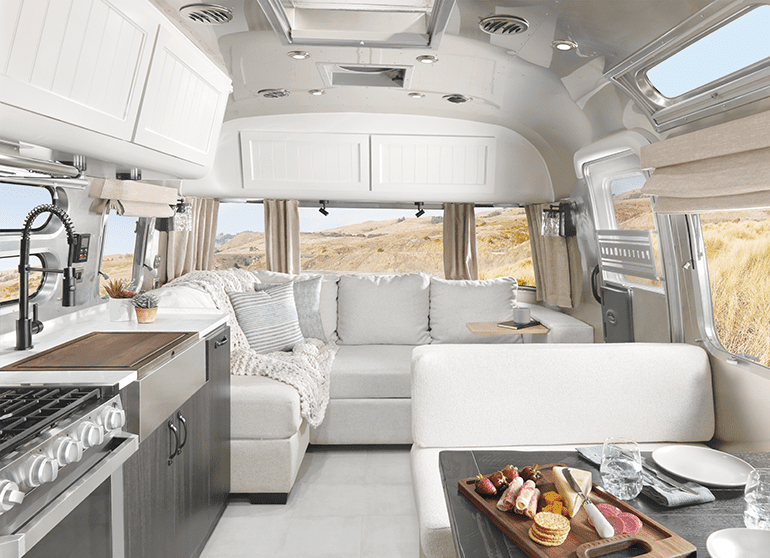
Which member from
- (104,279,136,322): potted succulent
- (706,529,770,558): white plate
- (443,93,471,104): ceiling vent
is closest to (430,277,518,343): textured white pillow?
(443,93,471,104): ceiling vent

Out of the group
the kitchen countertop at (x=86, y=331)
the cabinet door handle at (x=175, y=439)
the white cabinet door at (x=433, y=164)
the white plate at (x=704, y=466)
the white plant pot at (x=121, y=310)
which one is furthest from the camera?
the white cabinet door at (x=433, y=164)

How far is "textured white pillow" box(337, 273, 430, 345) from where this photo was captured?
13.1 ft

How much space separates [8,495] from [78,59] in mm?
1224

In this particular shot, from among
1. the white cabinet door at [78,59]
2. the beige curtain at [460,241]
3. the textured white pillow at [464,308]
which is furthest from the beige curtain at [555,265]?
the white cabinet door at [78,59]

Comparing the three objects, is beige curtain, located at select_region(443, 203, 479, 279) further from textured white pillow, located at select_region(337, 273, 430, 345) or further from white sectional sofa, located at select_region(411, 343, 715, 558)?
white sectional sofa, located at select_region(411, 343, 715, 558)

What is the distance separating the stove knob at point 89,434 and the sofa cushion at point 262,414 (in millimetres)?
1347

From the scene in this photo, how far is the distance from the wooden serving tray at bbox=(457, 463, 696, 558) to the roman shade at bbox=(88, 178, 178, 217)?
6.82 ft

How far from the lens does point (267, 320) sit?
344cm

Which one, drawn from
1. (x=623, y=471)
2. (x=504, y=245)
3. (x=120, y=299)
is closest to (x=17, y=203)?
(x=120, y=299)

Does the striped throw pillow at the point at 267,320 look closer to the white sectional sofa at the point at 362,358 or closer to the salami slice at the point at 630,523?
the white sectional sofa at the point at 362,358

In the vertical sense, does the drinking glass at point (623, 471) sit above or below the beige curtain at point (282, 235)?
below

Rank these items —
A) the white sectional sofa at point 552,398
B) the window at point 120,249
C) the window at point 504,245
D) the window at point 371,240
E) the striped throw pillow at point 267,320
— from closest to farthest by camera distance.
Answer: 1. the white sectional sofa at point 552,398
2. the window at point 120,249
3. the striped throw pillow at point 267,320
4. the window at point 371,240
5. the window at point 504,245

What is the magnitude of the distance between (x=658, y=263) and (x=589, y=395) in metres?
1.14

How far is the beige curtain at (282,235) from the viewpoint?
174 inches
